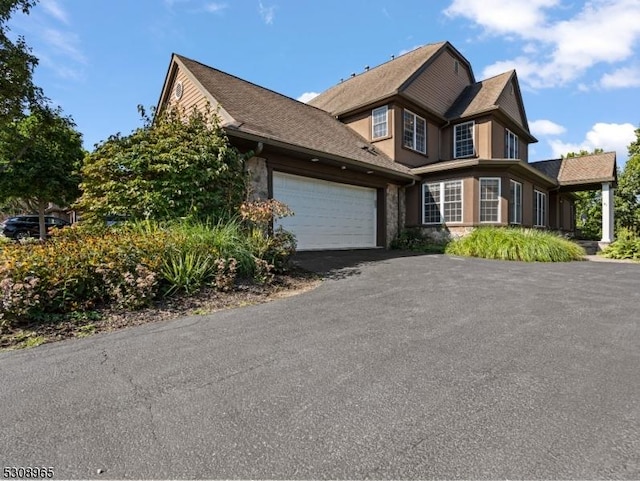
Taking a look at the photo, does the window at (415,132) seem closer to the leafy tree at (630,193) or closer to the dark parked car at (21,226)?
the leafy tree at (630,193)

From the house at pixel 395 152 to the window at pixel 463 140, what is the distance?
1.8 inches

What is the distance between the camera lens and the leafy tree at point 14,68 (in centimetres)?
895

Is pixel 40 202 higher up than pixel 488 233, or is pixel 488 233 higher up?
pixel 40 202

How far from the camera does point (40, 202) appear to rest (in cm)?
1784

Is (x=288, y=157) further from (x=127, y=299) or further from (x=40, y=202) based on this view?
(x=40, y=202)

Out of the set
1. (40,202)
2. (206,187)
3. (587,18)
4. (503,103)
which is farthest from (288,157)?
(40,202)

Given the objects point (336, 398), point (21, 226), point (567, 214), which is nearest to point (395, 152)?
point (336, 398)

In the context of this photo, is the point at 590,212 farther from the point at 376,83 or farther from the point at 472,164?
the point at 376,83

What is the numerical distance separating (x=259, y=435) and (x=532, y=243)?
10.6m

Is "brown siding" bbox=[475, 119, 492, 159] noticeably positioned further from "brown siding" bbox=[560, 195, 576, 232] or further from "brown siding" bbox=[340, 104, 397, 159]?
"brown siding" bbox=[560, 195, 576, 232]

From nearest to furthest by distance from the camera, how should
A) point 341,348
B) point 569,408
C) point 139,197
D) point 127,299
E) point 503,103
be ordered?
point 569,408, point 341,348, point 127,299, point 139,197, point 503,103

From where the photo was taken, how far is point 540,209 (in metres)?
16.2

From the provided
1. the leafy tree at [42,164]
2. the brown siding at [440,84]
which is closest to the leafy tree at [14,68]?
the leafy tree at [42,164]

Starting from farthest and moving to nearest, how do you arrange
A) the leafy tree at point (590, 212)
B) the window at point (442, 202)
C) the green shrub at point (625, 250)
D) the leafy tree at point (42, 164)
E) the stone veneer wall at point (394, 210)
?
the leafy tree at point (590, 212), the leafy tree at point (42, 164), the stone veneer wall at point (394, 210), the window at point (442, 202), the green shrub at point (625, 250)
